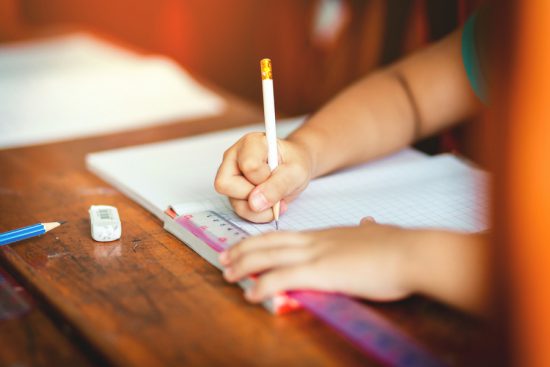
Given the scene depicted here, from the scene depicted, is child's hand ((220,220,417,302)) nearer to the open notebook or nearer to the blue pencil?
the open notebook

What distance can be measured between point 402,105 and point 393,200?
242 mm

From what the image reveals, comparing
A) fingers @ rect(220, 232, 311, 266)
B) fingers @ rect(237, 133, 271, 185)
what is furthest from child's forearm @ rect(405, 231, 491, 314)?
fingers @ rect(237, 133, 271, 185)

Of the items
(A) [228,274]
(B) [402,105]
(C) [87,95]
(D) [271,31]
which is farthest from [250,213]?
(D) [271,31]

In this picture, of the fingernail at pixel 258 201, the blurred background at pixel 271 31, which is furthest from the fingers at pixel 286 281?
the blurred background at pixel 271 31

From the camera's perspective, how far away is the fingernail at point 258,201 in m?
0.76

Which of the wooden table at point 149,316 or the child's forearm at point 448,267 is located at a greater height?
the child's forearm at point 448,267

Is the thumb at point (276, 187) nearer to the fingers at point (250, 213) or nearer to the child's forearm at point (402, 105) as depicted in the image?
the fingers at point (250, 213)

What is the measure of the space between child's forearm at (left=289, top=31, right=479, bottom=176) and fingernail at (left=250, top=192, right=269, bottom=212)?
9.8 inches

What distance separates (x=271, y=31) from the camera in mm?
2150

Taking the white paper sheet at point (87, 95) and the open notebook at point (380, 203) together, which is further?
the white paper sheet at point (87, 95)

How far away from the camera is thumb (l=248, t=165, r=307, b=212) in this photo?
2.51ft

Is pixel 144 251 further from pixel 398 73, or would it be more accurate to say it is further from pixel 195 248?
pixel 398 73

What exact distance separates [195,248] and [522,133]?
0.46 meters

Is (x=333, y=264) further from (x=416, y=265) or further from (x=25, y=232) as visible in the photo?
(x=25, y=232)
